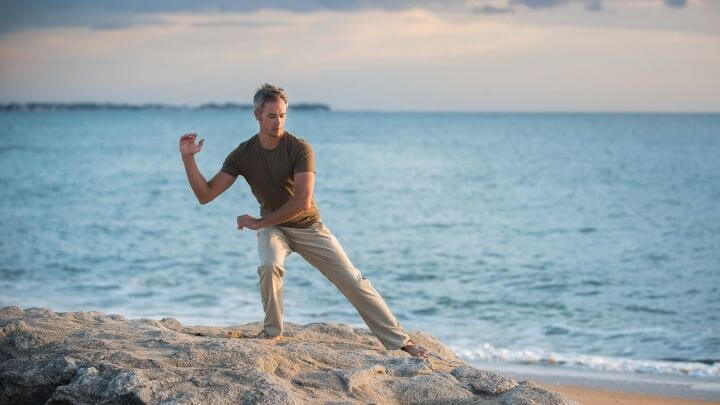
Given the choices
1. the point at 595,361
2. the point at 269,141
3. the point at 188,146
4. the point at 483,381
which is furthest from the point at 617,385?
the point at 188,146

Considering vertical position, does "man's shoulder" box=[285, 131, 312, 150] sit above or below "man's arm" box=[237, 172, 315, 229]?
above

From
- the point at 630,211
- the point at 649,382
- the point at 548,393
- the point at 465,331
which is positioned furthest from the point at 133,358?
the point at 630,211

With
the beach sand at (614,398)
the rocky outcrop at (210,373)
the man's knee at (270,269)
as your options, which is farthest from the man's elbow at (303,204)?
the beach sand at (614,398)

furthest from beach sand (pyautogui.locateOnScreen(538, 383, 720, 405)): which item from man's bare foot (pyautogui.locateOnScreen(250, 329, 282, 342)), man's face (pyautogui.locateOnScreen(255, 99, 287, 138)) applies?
man's face (pyautogui.locateOnScreen(255, 99, 287, 138))

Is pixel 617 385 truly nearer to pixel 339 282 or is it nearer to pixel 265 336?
pixel 339 282

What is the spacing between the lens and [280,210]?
20.3ft

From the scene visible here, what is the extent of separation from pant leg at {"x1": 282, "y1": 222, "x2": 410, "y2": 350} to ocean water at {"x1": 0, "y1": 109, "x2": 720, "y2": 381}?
14.4 feet

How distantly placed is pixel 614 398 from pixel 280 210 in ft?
12.8

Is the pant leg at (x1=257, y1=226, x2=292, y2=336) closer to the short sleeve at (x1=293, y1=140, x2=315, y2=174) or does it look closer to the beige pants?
the beige pants

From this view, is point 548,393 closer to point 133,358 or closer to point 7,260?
point 133,358

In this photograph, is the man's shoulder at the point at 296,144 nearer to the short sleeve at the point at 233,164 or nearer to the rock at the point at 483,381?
the short sleeve at the point at 233,164

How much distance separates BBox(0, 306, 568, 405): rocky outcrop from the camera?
484 cm

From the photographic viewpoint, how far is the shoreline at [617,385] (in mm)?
8203

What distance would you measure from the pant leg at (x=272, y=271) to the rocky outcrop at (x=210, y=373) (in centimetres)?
28
